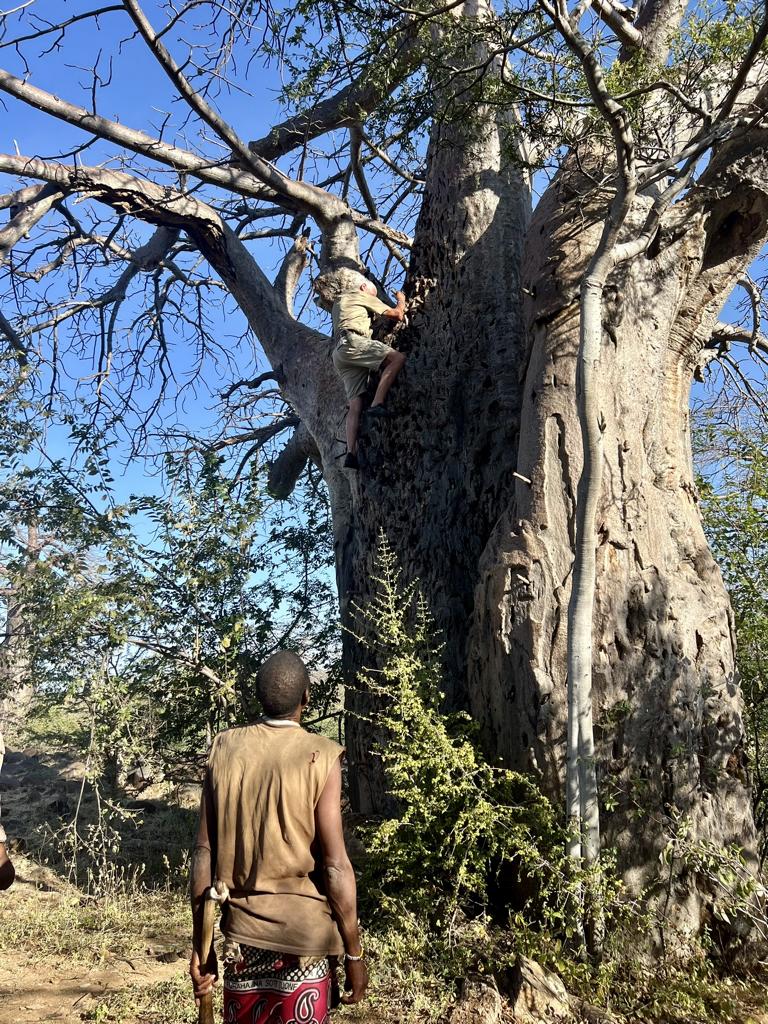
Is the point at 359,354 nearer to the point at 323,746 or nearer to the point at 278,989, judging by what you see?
the point at 323,746

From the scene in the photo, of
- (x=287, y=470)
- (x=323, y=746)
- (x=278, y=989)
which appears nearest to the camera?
(x=278, y=989)

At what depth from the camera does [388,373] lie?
226 inches

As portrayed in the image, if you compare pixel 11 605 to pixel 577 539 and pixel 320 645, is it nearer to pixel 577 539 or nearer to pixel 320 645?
pixel 320 645

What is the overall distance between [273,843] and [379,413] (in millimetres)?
4046

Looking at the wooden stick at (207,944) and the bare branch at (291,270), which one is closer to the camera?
the wooden stick at (207,944)

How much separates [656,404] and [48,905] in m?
4.67

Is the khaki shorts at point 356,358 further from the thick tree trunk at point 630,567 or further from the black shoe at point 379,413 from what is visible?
the thick tree trunk at point 630,567

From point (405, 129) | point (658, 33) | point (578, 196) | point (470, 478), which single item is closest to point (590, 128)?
point (578, 196)

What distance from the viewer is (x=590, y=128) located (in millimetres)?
4906

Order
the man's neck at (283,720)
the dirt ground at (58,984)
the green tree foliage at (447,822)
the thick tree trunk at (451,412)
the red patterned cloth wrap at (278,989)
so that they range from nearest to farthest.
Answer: the red patterned cloth wrap at (278,989) → the man's neck at (283,720) → the dirt ground at (58,984) → the green tree foliage at (447,822) → the thick tree trunk at (451,412)

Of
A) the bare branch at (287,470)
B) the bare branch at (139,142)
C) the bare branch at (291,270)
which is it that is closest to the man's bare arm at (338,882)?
the bare branch at (139,142)

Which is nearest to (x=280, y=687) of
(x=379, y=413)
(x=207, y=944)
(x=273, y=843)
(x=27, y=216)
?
(x=273, y=843)

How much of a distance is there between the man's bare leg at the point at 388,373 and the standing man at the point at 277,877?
3.89 m

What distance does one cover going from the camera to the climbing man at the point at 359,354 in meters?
5.80
